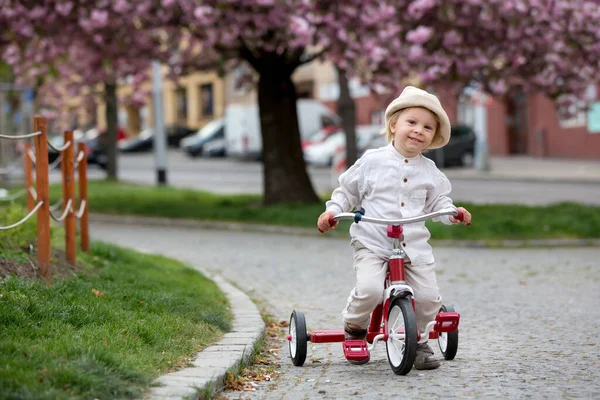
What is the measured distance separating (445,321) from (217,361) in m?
1.28

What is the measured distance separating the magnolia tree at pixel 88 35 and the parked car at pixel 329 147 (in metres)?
14.5

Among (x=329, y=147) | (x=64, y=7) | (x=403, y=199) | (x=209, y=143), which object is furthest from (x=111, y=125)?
(x=403, y=199)

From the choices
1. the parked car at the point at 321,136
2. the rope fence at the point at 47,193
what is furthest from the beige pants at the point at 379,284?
the parked car at the point at 321,136

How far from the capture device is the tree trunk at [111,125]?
1170 inches

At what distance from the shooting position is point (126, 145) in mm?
59562

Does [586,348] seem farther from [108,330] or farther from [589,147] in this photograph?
[589,147]

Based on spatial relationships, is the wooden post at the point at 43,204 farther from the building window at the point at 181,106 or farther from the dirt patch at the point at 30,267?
the building window at the point at 181,106

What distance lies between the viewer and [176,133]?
61656mm

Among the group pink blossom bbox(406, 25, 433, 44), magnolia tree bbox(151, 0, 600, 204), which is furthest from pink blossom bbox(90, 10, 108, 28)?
pink blossom bbox(406, 25, 433, 44)

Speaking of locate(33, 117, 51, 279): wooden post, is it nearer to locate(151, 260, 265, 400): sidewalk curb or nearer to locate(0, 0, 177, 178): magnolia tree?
locate(151, 260, 265, 400): sidewalk curb

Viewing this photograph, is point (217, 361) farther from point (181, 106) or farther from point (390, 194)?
point (181, 106)

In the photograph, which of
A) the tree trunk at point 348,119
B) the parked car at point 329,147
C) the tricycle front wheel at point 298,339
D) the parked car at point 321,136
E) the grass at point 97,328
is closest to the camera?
the grass at point 97,328

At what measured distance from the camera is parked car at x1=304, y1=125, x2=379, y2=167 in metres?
37.2

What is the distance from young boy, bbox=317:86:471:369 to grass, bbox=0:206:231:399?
3.75 ft
